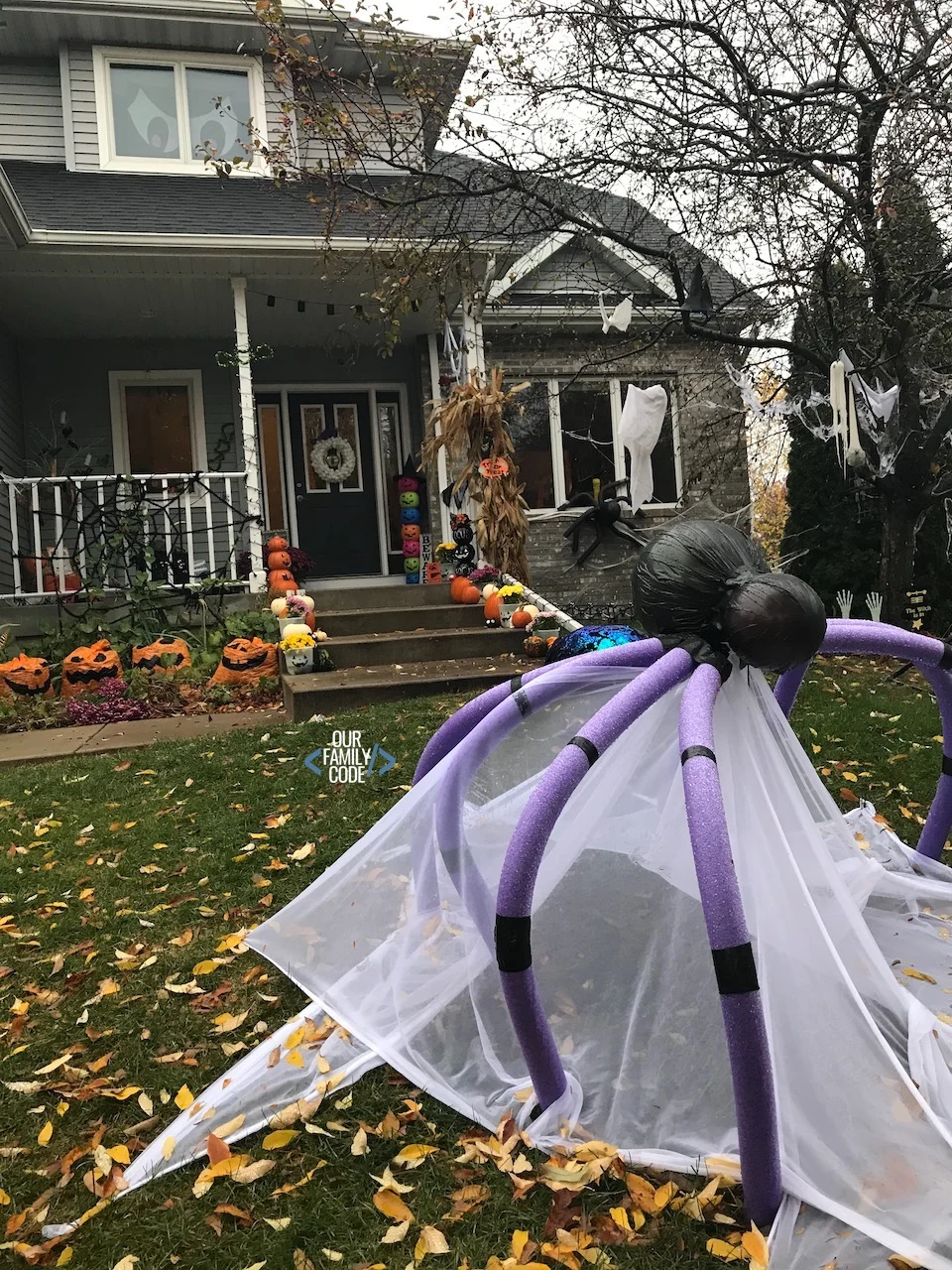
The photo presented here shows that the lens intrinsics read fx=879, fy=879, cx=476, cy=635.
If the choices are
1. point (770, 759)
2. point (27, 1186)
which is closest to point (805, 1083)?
point (770, 759)

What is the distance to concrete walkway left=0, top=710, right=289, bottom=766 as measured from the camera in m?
5.62

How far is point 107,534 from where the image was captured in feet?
26.6

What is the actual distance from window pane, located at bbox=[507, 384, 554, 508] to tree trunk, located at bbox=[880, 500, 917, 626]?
4510 mm

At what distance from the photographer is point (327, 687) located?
6184 mm

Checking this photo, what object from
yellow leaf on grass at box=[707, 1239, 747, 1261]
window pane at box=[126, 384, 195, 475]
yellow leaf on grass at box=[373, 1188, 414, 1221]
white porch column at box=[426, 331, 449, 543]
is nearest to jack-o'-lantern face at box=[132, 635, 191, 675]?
white porch column at box=[426, 331, 449, 543]

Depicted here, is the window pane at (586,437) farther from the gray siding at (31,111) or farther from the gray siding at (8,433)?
the gray siding at (31,111)

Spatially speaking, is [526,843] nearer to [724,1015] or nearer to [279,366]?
[724,1015]

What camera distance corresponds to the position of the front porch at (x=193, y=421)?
325 inches

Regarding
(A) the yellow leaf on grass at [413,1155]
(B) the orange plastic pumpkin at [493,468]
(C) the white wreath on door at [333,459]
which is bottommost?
(A) the yellow leaf on grass at [413,1155]

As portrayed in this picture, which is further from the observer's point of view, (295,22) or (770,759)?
(295,22)

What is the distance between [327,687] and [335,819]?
2090mm

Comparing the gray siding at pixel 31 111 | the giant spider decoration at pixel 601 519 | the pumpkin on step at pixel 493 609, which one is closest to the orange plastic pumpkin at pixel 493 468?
the pumpkin on step at pixel 493 609

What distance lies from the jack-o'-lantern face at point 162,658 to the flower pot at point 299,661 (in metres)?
1.07

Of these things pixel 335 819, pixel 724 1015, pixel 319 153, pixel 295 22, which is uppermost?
pixel 295 22
